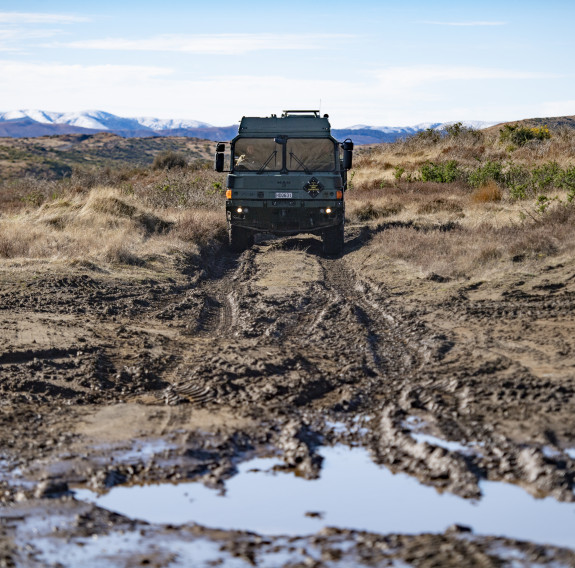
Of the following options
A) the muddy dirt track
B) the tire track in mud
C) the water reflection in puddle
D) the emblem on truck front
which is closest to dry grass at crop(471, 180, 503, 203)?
the emblem on truck front

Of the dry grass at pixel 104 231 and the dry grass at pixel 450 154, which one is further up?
the dry grass at pixel 450 154

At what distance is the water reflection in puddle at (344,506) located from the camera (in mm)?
4043

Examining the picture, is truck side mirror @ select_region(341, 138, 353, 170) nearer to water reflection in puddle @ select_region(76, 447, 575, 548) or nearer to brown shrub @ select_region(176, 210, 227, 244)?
brown shrub @ select_region(176, 210, 227, 244)

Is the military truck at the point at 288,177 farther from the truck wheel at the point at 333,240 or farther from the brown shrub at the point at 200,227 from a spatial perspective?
the brown shrub at the point at 200,227

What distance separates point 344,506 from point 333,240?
11780mm

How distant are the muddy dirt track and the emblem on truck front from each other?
4597mm

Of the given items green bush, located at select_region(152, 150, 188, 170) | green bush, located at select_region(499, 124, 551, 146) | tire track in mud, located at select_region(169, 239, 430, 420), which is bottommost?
tire track in mud, located at select_region(169, 239, 430, 420)

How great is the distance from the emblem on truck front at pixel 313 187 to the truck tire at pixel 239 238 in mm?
1768

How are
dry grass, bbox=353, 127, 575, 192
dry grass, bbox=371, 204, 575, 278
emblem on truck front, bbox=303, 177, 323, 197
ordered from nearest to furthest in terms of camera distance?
dry grass, bbox=371, 204, 575, 278
emblem on truck front, bbox=303, 177, 323, 197
dry grass, bbox=353, 127, 575, 192

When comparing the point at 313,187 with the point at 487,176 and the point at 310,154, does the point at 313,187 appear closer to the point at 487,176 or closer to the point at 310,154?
the point at 310,154

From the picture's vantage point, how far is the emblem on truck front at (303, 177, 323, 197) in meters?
15.5

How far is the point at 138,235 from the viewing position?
16.5m

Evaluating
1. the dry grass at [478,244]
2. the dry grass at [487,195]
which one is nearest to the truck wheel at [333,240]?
the dry grass at [478,244]

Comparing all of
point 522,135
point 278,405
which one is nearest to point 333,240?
point 278,405
